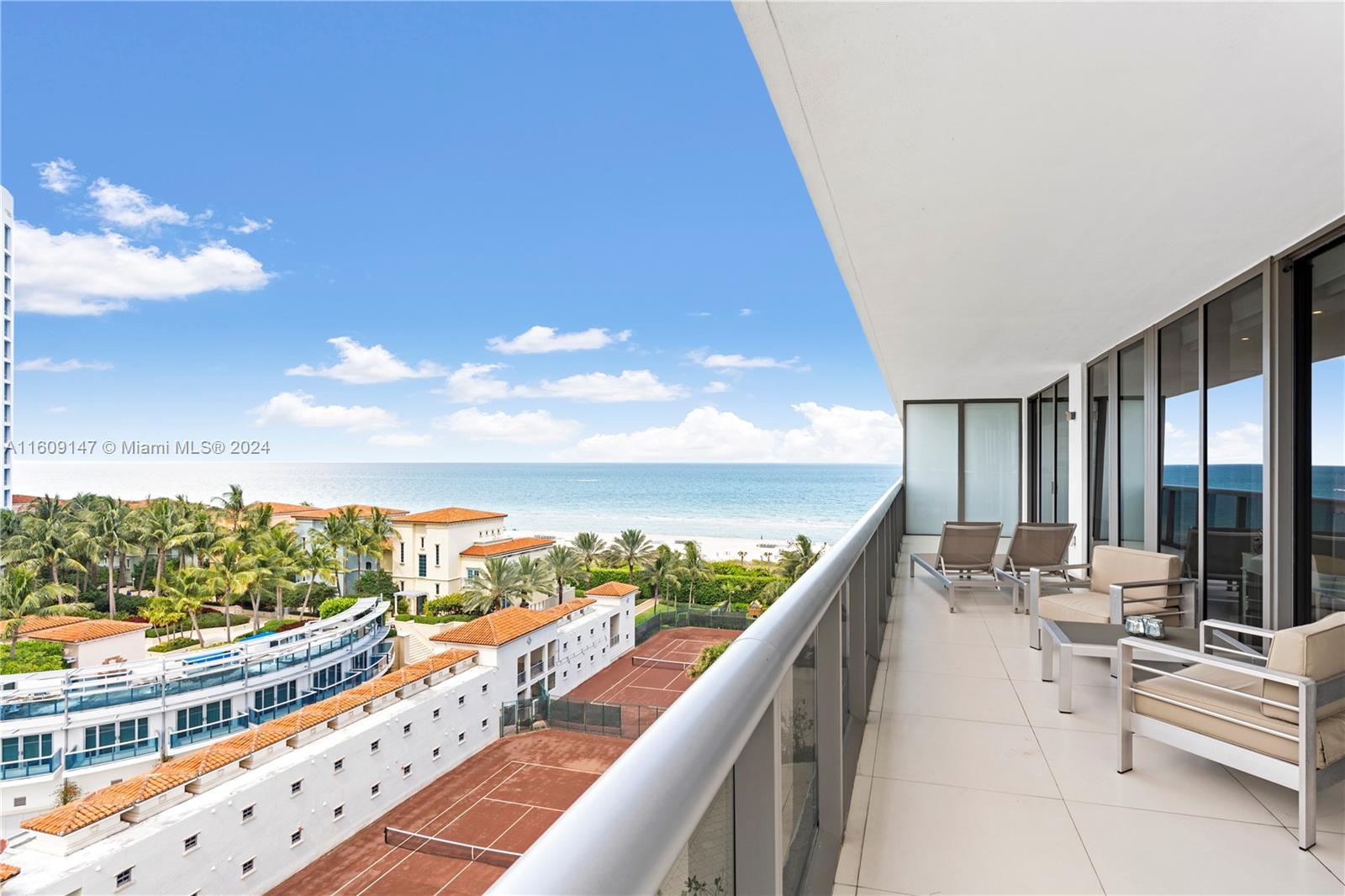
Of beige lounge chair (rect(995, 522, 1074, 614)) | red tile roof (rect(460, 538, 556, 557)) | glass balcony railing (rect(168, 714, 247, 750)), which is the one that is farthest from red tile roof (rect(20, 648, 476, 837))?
beige lounge chair (rect(995, 522, 1074, 614))

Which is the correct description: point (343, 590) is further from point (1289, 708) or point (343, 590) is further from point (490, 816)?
point (1289, 708)

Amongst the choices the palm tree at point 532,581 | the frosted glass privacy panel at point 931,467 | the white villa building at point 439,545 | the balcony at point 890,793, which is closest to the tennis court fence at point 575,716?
the palm tree at point 532,581

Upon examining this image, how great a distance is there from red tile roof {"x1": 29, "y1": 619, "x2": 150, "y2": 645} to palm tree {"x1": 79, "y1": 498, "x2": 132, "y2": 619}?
4.20 meters

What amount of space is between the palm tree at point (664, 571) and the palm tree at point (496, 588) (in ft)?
25.0

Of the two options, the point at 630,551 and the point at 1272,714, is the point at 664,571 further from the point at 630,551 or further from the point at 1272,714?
the point at 1272,714

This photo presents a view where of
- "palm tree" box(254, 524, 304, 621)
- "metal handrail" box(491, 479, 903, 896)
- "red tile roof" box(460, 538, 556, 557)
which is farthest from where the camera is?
"red tile roof" box(460, 538, 556, 557)

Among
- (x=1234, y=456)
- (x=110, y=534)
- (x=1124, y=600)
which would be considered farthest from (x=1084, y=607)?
(x=110, y=534)

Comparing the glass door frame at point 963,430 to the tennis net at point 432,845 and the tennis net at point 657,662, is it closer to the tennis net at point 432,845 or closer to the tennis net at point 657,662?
the tennis net at point 432,845

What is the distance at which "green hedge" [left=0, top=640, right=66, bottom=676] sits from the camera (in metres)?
28.7

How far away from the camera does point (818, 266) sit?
75188 mm

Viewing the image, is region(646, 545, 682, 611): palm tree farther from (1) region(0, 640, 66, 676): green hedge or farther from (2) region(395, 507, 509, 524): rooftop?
(1) region(0, 640, 66, 676): green hedge

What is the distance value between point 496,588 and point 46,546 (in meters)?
24.8

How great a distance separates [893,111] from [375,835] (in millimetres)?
28820

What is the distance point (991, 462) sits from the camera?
1196cm
